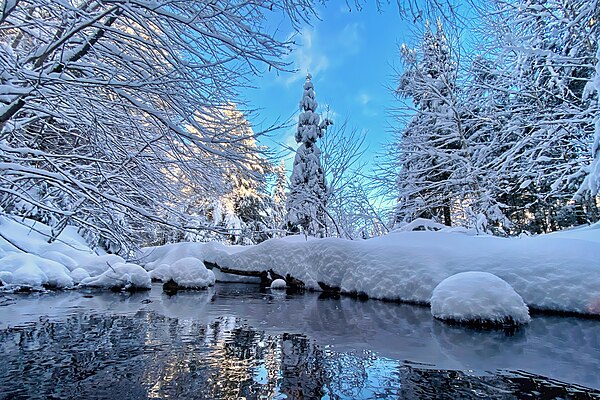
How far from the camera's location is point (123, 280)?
1020 centimetres

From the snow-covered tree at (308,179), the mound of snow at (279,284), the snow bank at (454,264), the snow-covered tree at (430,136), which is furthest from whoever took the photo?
the snow-covered tree at (308,179)

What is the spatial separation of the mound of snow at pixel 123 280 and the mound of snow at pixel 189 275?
814mm

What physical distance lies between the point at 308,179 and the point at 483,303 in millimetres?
12165

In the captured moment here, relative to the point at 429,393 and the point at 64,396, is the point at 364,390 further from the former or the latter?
the point at 64,396

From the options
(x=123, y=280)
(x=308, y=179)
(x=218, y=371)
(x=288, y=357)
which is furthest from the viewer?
(x=308, y=179)

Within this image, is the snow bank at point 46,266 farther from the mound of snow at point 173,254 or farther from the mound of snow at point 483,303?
the mound of snow at point 483,303

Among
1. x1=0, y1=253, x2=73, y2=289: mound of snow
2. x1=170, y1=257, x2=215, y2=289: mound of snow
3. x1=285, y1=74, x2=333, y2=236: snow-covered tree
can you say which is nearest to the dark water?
x1=0, y1=253, x2=73, y2=289: mound of snow

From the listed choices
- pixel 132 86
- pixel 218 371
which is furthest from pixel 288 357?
pixel 132 86

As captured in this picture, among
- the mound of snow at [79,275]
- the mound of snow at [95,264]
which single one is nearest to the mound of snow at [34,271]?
the mound of snow at [79,275]

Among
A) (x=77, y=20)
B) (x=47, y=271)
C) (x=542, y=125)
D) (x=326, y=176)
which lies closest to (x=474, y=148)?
(x=542, y=125)

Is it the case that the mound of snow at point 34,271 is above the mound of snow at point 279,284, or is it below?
above

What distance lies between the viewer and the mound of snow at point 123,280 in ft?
33.6

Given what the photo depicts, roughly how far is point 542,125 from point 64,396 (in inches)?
417

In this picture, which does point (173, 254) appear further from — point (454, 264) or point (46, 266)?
point (454, 264)
